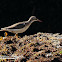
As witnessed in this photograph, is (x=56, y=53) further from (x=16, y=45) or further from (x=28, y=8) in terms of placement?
(x=28, y=8)

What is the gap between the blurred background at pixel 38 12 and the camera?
762cm

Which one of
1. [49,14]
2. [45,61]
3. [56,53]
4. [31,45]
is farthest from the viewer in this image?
[49,14]

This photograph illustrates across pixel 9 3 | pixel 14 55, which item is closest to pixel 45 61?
pixel 14 55

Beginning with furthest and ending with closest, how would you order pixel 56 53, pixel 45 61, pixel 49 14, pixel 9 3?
pixel 49 14, pixel 9 3, pixel 56 53, pixel 45 61

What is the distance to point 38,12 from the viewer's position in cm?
834

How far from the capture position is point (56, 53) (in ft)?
9.99

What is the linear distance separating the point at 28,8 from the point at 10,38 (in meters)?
4.59

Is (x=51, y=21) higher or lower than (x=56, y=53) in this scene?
higher

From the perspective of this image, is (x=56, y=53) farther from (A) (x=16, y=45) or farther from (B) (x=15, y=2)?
(B) (x=15, y=2)

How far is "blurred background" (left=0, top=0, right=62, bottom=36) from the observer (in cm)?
762

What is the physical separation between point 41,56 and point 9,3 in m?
5.22

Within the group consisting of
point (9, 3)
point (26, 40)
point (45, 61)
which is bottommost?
point (45, 61)

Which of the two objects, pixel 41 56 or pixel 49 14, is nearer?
pixel 41 56

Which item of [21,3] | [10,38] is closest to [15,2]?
[21,3]
